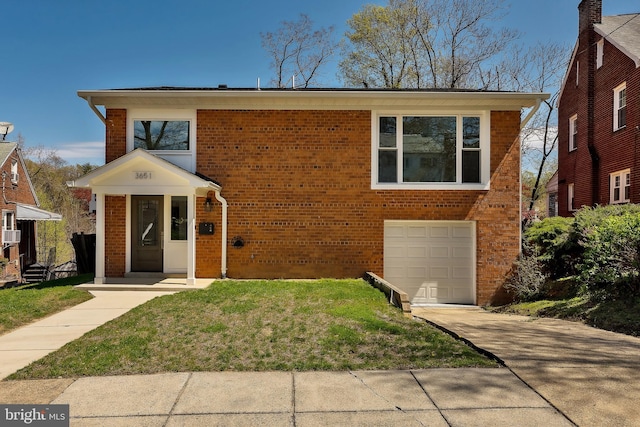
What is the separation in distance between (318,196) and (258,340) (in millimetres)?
5441

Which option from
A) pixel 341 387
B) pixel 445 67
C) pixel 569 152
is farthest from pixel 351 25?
pixel 341 387

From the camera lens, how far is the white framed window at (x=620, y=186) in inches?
591

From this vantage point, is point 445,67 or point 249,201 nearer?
point 249,201

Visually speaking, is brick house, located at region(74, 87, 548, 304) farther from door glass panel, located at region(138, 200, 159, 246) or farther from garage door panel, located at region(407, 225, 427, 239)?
garage door panel, located at region(407, 225, 427, 239)

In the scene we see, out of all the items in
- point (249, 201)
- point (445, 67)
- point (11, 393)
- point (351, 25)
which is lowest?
point (11, 393)

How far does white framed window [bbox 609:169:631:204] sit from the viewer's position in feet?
49.2

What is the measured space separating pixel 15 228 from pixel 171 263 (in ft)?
66.8

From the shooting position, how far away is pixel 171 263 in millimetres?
10508

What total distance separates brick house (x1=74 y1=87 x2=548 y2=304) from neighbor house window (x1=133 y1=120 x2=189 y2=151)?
25mm

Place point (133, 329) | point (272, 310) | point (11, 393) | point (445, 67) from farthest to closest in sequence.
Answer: point (445, 67), point (272, 310), point (133, 329), point (11, 393)

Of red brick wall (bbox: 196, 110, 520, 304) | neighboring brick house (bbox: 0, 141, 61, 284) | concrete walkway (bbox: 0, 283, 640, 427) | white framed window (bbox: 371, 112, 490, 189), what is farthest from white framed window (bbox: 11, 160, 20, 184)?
concrete walkway (bbox: 0, 283, 640, 427)

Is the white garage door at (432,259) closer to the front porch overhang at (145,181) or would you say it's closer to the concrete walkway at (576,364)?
the concrete walkway at (576,364)

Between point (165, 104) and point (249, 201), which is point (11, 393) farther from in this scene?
point (165, 104)

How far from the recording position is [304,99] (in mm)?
10266
